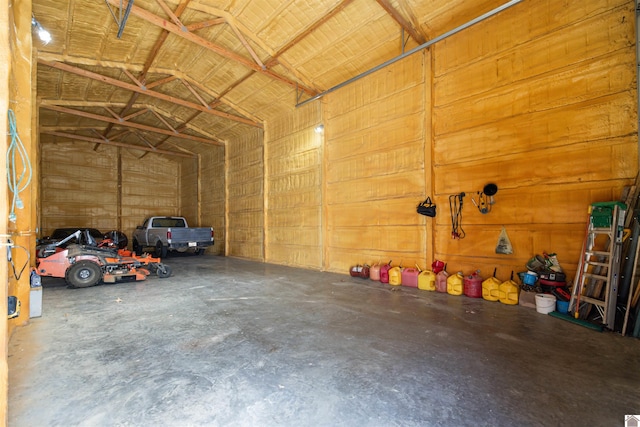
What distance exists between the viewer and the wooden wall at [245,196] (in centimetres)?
1166

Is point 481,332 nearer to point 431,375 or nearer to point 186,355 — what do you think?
point 431,375

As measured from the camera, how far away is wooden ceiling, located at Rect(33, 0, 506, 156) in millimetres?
6320

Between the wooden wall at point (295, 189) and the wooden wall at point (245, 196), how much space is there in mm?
600

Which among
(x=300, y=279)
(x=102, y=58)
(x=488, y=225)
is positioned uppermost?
(x=102, y=58)

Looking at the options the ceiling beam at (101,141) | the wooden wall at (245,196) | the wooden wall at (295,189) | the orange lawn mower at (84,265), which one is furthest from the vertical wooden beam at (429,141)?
the ceiling beam at (101,141)

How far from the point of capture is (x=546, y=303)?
14.8ft

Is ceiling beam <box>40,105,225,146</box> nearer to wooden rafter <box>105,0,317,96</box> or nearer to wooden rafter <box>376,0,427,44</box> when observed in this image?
wooden rafter <box>105,0,317,96</box>

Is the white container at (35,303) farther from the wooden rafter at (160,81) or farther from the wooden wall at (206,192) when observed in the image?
the wooden wall at (206,192)

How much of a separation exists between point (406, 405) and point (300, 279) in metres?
5.41

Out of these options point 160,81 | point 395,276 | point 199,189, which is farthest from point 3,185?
point 199,189

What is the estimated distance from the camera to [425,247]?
6488mm

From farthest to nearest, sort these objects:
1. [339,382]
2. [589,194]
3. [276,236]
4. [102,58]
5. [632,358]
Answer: [276,236], [102,58], [589,194], [632,358], [339,382]

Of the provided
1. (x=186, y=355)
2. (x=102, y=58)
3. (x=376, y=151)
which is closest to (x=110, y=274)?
(x=186, y=355)

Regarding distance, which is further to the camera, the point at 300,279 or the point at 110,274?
the point at 300,279
